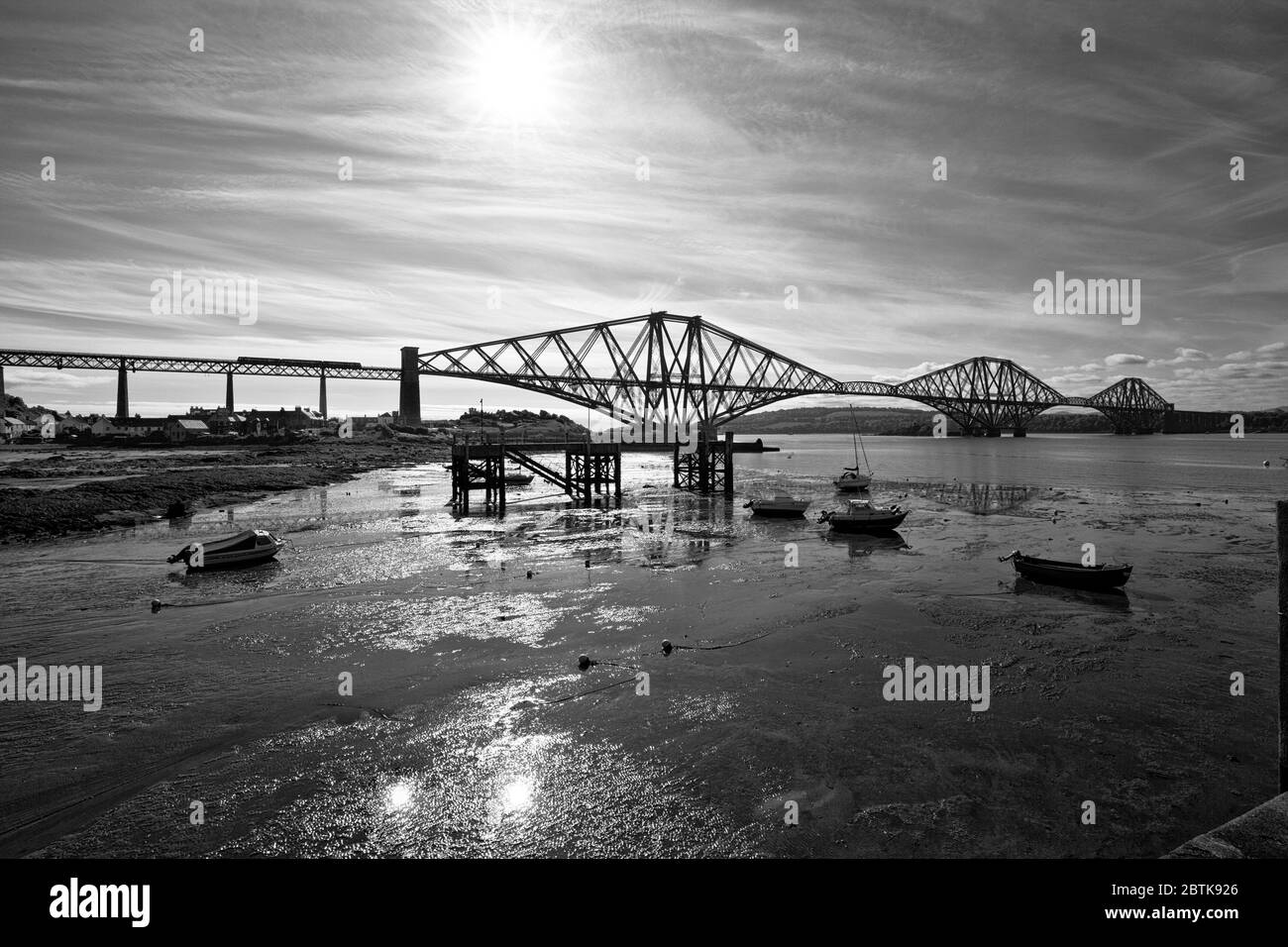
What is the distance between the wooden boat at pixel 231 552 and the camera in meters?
21.2

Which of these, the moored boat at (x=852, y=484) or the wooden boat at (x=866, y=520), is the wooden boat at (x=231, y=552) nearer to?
the wooden boat at (x=866, y=520)

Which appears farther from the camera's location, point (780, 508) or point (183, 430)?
point (183, 430)

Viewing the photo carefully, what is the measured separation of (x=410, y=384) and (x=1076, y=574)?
101 m

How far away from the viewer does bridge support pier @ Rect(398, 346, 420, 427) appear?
10175cm

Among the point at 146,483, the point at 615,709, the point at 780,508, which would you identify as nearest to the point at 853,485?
the point at 780,508

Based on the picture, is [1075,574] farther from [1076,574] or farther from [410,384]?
[410,384]

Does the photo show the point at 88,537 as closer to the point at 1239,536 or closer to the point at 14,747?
the point at 14,747

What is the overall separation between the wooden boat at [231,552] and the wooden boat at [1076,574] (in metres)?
27.2

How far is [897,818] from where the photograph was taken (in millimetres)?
7918

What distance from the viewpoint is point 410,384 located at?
103562mm
